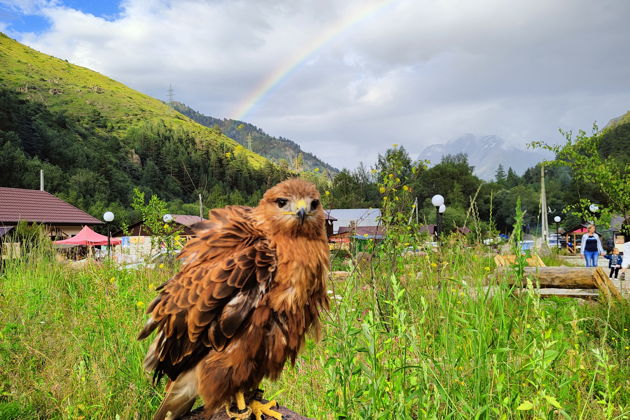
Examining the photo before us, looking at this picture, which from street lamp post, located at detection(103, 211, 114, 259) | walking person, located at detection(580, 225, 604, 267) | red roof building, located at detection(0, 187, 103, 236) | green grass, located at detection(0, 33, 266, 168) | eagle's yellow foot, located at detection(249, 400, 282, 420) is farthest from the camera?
green grass, located at detection(0, 33, 266, 168)

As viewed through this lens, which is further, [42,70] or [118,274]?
[42,70]

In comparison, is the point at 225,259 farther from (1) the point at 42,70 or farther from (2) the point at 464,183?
(1) the point at 42,70

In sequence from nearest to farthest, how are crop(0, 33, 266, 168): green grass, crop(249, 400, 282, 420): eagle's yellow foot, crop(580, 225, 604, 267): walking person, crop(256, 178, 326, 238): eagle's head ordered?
crop(256, 178, 326, 238): eagle's head < crop(249, 400, 282, 420): eagle's yellow foot < crop(580, 225, 604, 267): walking person < crop(0, 33, 266, 168): green grass

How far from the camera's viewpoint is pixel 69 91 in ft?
324

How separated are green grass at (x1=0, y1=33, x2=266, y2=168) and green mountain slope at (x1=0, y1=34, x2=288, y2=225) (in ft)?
1.29

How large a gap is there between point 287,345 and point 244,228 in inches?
25.7

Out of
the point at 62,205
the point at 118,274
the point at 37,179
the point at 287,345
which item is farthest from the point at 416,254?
the point at 37,179

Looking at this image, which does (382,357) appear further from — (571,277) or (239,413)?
(571,277)

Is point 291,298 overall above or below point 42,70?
below

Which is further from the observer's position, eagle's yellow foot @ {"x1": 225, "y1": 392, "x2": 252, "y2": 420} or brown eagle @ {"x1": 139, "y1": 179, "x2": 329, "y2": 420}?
eagle's yellow foot @ {"x1": 225, "y1": 392, "x2": 252, "y2": 420}

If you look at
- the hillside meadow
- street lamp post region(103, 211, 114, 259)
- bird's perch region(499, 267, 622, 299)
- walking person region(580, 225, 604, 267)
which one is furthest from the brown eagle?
walking person region(580, 225, 604, 267)

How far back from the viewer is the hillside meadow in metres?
1.74

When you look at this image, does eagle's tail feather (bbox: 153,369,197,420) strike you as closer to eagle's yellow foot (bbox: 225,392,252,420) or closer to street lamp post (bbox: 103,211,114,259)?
eagle's yellow foot (bbox: 225,392,252,420)

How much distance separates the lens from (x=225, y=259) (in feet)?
6.73
